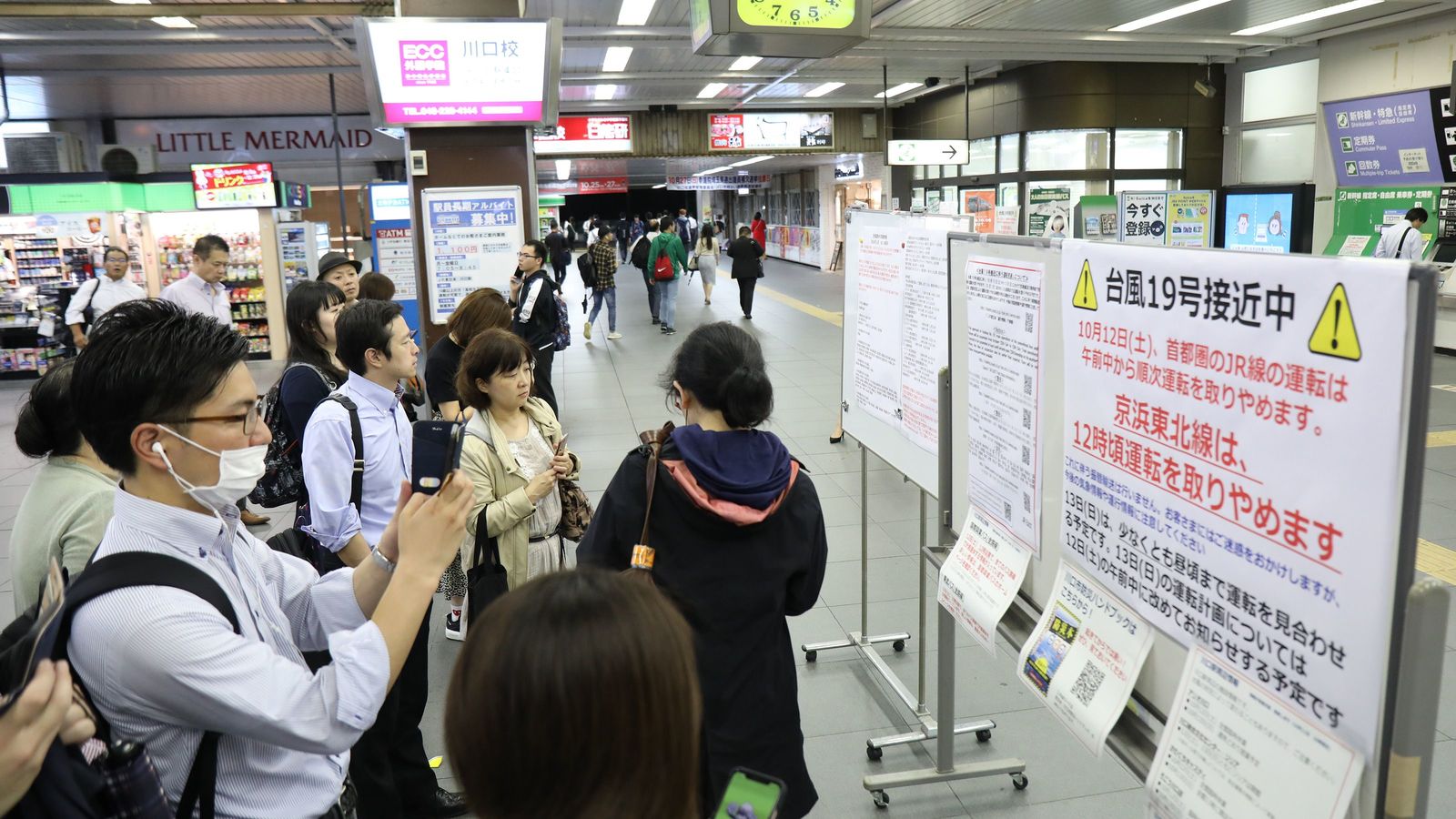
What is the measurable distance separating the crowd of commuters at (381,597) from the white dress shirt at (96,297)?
6.79 m

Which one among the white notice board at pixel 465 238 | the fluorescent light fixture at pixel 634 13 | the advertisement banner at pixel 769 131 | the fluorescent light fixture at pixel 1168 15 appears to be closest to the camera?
the white notice board at pixel 465 238

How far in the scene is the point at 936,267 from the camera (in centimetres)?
284

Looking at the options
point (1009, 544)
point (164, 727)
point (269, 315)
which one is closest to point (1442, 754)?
point (1009, 544)

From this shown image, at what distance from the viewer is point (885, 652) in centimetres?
391

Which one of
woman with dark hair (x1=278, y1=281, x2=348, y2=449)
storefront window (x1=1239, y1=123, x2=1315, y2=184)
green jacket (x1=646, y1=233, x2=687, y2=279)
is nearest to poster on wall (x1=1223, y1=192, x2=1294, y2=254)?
storefront window (x1=1239, y1=123, x2=1315, y2=184)

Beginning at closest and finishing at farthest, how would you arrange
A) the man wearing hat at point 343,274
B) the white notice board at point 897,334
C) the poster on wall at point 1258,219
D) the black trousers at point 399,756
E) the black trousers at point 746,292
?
the black trousers at point 399,756 < the white notice board at point 897,334 < the man wearing hat at point 343,274 < the poster on wall at point 1258,219 < the black trousers at point 746,292

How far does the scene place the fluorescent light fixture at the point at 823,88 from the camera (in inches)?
597

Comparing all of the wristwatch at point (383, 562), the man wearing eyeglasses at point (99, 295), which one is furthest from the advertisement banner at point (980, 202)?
the wristwatch at point (383, 562)

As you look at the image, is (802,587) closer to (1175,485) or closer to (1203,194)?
(1175,485)

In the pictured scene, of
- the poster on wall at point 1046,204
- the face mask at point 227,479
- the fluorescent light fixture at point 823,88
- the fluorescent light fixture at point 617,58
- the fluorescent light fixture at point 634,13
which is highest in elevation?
the fluorescent light fixture at point 823,88

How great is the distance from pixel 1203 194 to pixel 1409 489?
1450 centimetres

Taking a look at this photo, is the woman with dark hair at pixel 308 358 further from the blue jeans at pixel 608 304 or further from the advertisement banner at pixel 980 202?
the advertisement banner at pixel 980 202

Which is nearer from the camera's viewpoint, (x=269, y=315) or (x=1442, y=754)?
(x=1442, y=754)

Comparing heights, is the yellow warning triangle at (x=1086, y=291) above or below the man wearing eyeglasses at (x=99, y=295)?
above
